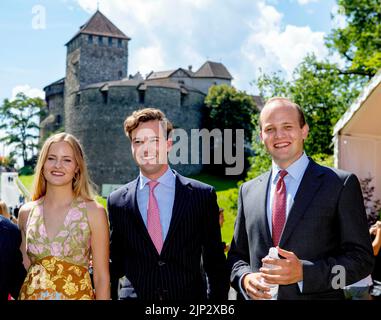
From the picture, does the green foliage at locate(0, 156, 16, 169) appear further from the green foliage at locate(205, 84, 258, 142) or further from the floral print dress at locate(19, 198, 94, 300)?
the floral print dress at locate(19, 198, 94, 300)

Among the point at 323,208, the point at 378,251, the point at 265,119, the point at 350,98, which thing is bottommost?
the point at 378,251

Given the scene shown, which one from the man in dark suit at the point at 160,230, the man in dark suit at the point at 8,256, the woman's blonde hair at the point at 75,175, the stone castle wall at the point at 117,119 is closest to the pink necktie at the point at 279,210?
the man in dark suit at the point at 160,230

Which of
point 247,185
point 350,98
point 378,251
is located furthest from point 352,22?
point 247,185

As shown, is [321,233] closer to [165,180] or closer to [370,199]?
[165,180]

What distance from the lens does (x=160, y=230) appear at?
3152 millimetres

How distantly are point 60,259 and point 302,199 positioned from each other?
146cm

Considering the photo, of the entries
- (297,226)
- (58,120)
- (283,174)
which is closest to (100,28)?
(58,120)

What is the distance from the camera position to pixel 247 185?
3.09 meters

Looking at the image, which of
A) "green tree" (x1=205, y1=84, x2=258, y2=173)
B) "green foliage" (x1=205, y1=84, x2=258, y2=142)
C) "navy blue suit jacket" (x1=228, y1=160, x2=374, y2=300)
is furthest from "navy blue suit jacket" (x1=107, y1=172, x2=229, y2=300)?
"green foliage" (x1=205, y1=84, x2=258, y2=142)

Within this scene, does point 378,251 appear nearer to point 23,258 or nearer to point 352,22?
point 23,258

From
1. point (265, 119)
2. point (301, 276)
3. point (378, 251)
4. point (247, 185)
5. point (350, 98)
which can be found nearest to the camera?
point (301, 276)

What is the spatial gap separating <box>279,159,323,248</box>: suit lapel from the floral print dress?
3.96 feet
